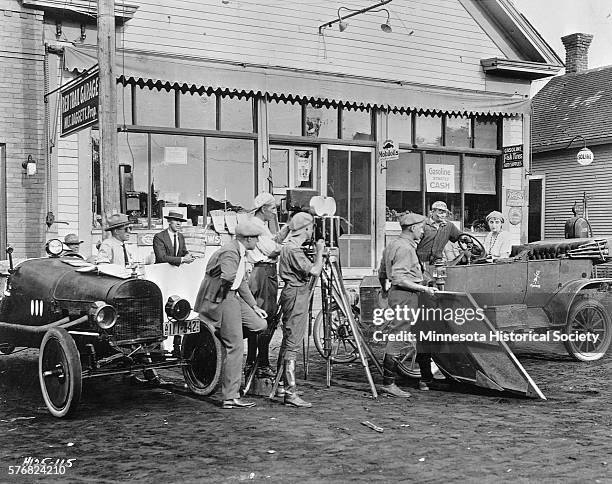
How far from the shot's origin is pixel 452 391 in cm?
826

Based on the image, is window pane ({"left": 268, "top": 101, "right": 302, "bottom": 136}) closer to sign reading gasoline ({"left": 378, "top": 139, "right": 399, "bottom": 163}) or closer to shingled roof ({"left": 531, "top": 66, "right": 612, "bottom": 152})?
sign reading gasoline ({"left": 378, "top": 139, "right": 399, "bottom": 163})

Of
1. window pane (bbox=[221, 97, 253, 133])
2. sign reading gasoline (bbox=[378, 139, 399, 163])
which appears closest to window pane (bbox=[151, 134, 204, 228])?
window pane (bbox=[221, 97, 253, 133])

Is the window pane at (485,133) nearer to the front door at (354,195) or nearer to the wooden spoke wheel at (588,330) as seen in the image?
the front door at (354,195)

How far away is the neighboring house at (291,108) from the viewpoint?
41.6ft

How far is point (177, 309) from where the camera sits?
745 cm

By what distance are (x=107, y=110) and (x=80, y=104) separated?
776 millimetres

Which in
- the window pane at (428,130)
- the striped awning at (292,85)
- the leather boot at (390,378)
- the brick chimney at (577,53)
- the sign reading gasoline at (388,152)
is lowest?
the leather boot at (390,378)

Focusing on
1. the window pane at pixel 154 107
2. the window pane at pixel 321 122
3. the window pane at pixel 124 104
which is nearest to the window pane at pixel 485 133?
the window pane at pixel 321 122

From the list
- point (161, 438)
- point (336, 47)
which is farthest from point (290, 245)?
point (336, 47)

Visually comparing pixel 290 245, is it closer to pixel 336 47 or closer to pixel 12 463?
pixel 12 463

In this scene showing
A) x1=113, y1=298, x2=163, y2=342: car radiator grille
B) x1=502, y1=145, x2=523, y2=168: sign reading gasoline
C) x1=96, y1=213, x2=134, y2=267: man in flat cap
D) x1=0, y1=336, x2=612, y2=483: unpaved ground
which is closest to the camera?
x1=0, y1=336, x2=612, y2=483: unpaved ground

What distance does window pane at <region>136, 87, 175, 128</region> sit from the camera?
1347cm

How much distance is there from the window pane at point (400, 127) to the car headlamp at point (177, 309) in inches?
368

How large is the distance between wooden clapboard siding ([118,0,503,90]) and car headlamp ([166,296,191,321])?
7.18 metres
